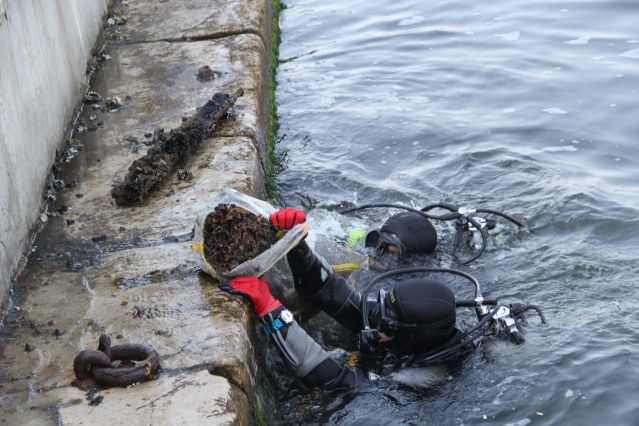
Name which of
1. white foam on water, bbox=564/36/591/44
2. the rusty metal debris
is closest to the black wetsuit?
the rusty metal debris

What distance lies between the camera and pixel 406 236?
4.90m

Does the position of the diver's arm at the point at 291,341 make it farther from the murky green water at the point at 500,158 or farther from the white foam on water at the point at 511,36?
the white foam on water at the point at 511,36

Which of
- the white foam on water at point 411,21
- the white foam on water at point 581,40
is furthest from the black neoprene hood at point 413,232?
the white foam on water at point 411,21

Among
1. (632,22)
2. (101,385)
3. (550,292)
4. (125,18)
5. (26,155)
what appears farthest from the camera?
(632,22)

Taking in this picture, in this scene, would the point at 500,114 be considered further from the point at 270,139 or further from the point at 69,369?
the point at 69,369

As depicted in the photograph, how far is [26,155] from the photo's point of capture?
182 inches

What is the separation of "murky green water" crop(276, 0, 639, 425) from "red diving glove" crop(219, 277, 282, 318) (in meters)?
0.56

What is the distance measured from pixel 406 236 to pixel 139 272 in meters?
1.82

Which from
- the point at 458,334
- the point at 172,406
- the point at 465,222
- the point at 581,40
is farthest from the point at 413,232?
the point at 581,40

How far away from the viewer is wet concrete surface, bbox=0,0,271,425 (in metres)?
3.17

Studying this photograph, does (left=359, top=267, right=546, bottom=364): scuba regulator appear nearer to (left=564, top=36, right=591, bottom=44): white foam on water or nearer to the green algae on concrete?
the green algae on concrete

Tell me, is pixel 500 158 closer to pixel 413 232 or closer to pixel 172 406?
pixel 413 232

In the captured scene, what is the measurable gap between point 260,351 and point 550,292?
7.04 ft

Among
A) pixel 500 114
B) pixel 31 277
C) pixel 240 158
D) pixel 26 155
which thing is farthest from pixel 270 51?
pixel 31 277
